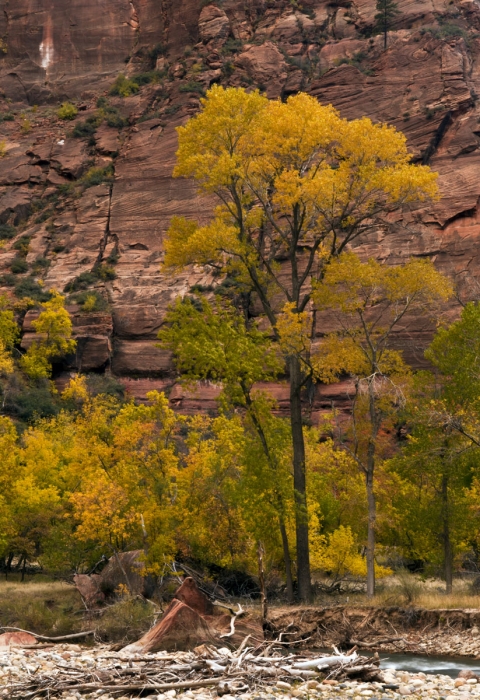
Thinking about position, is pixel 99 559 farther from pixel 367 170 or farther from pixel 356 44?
pixel 356 44

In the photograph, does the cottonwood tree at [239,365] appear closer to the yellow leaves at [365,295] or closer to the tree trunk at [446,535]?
the yellow leaves at [365,295]

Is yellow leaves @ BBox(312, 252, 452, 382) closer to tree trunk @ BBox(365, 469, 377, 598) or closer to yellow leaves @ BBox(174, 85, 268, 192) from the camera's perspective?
tree trunk @ BBox(365, 469, 377, 598)

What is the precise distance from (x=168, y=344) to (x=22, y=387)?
4358 centimetres

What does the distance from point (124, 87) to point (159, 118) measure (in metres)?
15.7

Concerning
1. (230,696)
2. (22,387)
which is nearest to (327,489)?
(230,696)

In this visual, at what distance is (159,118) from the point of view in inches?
3639

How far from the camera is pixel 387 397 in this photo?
23.7 m

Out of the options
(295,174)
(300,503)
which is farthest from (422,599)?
(295,174)

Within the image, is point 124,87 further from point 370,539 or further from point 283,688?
point 283,688

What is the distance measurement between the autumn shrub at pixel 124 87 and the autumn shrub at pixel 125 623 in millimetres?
91463

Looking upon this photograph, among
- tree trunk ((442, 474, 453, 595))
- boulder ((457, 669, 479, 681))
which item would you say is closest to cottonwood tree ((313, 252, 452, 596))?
tree trunk ((442, 474, 453, 595))

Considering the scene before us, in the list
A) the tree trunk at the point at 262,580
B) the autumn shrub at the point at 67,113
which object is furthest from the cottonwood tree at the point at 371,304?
the autumn shrub at the point at 67,113

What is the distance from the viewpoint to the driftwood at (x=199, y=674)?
12570 millimetres

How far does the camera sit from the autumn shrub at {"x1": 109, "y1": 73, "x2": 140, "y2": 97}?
10450cm
